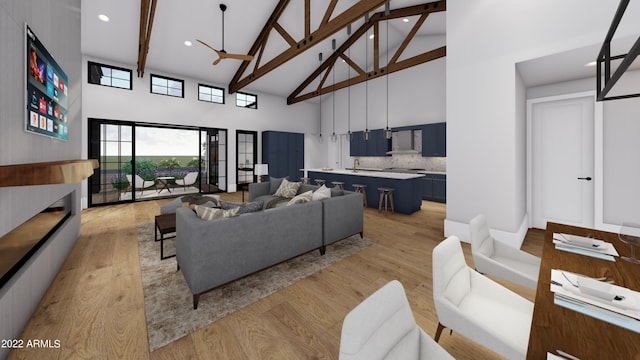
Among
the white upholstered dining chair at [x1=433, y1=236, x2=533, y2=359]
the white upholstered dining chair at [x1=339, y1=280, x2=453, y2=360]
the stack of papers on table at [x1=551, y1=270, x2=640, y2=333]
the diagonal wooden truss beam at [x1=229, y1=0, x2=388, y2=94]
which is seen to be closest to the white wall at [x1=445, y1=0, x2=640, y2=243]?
the diagonal wooden truss beam at [x1=229, y1=0, x2=388, y2=94]

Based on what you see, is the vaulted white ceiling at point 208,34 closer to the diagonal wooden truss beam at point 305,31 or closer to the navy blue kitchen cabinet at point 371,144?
the diagonal wooden truss beam at point 305,31

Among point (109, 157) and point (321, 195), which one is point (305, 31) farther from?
point (109, 157)

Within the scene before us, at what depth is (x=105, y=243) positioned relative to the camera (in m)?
3.53

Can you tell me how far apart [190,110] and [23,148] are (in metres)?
6.09

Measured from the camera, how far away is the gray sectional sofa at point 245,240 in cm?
204

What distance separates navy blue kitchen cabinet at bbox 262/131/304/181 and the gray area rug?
18.2 ft

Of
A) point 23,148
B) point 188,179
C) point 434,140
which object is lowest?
point 188,179

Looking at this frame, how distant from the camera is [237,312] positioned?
202cm

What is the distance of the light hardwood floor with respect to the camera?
1.62 metres

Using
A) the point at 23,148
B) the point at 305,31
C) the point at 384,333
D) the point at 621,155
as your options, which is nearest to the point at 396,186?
the point at 621,155

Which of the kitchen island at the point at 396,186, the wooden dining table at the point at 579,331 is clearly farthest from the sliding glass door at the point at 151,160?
the wooden dining table at the point at 579,331

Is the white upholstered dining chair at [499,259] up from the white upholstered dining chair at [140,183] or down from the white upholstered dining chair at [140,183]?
down

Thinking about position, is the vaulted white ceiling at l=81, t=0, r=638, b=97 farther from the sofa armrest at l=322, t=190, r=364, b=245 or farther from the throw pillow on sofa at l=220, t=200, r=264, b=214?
the throw pillow on sofa at l=220, t=200, r=264, b=214

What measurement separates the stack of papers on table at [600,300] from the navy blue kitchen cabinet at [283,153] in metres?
8.12
